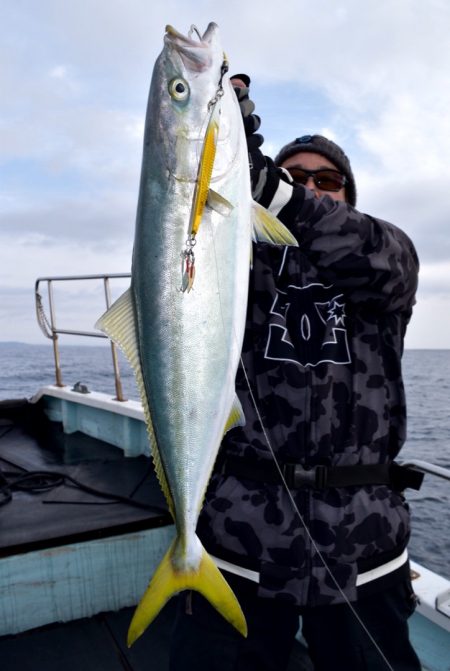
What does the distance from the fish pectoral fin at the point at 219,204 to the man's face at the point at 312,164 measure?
100cm

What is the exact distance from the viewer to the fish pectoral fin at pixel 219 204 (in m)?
1.77

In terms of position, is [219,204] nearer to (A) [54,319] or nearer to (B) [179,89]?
(B) [179,89]

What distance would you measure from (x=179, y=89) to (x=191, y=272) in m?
0.65

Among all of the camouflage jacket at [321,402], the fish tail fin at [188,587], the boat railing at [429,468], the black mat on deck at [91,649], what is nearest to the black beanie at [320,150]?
the camouflage jacket at [321,402]

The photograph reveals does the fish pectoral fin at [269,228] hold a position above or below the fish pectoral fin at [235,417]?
above

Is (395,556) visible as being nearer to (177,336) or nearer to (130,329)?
(177,336)

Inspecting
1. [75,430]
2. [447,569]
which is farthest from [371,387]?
[447,569]

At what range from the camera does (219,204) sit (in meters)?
1.79

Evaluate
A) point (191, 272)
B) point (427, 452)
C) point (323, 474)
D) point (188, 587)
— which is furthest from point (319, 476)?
point (427, 452)

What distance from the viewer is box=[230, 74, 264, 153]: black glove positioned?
7.11 feet

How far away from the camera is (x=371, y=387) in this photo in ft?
7.20

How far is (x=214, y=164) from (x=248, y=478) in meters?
1.21

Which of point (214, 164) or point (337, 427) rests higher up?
point (214, 164)

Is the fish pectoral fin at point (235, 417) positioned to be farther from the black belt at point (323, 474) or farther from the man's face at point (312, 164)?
the man's face at point (312, 164)
